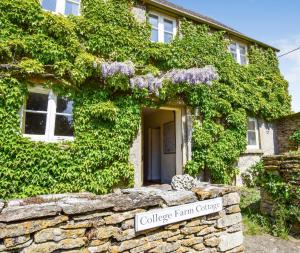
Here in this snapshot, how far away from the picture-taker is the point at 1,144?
5.70 metres

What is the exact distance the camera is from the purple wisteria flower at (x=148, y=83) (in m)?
7.34

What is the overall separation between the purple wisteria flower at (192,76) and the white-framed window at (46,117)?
3.27m

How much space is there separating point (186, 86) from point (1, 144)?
18.2 ft

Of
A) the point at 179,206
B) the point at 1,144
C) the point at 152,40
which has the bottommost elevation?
the point at 179,206

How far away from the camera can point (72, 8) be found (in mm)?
7531

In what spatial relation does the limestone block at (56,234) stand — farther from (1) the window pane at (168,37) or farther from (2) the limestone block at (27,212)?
(1) the window pane at (168,37)

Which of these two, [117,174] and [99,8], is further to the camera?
[99,8]

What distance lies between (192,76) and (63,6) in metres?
4.42

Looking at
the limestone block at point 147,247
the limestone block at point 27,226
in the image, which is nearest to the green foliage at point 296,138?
the limestone block at point 147,247

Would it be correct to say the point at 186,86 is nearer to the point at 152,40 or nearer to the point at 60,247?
the point at 152,40

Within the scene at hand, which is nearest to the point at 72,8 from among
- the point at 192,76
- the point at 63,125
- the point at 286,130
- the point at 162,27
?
the point at 162,27

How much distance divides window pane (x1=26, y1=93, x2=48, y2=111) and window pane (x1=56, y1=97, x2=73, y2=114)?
330mm

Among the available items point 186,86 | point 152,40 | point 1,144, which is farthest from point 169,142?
point 1,144

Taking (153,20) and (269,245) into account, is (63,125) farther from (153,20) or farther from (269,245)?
(269,245)
